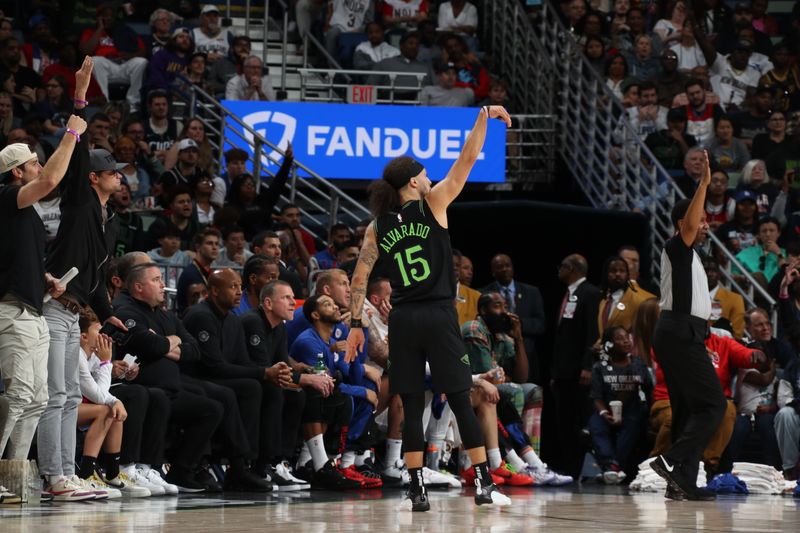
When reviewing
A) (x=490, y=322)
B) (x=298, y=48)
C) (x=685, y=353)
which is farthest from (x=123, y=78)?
(x=685, y=353)

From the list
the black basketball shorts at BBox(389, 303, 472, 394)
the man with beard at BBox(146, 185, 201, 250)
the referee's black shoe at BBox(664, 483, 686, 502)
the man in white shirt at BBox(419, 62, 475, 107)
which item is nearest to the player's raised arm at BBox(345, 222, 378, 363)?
the black basketball shorts at BBox(389, 303, 472, 394)

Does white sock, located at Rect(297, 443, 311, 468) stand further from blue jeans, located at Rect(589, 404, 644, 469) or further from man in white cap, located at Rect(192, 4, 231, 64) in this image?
man in white cap, located at Rect(192, 4, 231, 64)

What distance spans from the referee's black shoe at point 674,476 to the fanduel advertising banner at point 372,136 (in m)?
7.12

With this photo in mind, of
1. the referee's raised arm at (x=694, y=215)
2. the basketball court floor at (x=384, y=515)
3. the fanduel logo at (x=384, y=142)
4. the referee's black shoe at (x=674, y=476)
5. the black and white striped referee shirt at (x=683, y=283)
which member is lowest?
the basketball court floor at (x=384, y=515)

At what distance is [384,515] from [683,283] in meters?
2.78

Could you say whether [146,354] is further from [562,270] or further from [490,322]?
[562,270]

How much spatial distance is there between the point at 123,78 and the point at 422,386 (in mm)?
9201

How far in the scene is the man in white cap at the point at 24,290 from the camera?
7.39m

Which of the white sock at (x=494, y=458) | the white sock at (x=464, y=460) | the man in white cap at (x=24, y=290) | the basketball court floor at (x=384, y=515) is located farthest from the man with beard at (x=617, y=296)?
the man in white cap at (x=24, y=290)

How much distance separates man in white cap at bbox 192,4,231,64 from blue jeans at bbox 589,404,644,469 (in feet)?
23.9

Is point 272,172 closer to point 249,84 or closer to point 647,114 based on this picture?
point 249,84

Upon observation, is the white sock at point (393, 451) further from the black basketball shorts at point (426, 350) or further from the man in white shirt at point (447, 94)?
the man in white shirt at point (447, 94)

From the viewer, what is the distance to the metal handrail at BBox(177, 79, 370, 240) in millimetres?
14164

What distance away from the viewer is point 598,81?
1638 centimetres
